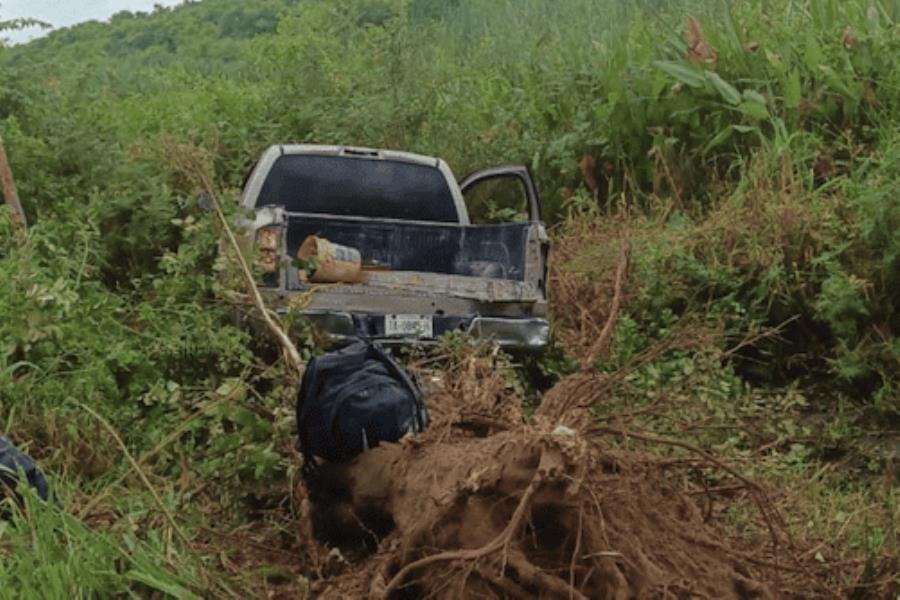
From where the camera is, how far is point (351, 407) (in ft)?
16.2

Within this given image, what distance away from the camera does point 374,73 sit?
15094 millimetres

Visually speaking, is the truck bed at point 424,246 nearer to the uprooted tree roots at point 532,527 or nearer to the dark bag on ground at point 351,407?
the dark bag on ground at point 351,407

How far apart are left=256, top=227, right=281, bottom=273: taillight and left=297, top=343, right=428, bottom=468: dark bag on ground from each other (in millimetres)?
3118

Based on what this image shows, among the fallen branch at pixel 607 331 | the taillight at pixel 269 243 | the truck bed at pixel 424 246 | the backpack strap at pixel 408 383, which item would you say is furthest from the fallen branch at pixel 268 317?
the truck bed at pixel 424 246

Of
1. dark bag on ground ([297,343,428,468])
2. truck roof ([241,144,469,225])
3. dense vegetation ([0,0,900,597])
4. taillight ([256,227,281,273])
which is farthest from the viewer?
truck roof ([241,144,469,225])

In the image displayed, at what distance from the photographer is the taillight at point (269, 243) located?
8156 mm

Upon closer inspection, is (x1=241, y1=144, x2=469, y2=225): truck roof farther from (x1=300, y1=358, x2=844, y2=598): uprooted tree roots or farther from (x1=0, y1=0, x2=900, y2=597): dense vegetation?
(x1=300, y1=358, x2=844, y2=598): uprooted tree roots

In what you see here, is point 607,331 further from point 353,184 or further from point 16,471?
point 353,184

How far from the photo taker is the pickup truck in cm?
816

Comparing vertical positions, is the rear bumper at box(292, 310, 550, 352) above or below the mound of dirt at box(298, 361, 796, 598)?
below

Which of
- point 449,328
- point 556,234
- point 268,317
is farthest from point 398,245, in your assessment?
point 268,317

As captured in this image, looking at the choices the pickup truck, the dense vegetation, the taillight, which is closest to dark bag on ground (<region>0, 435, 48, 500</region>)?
the dense vegetation

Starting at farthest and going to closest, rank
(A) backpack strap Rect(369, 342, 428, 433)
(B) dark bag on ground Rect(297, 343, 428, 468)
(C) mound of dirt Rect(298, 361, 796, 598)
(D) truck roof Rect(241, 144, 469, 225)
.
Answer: (D) truck roof Rect(241, 144, 469, 225), (A) backpack strap Rect(369, 342, 428, 433), (B) dark bag on ground Rect(297, 343, 428, 468), (C) mound of dirt Rect(298, 361, 796, 598)

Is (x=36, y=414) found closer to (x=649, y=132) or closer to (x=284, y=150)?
(x=284, y=150)
